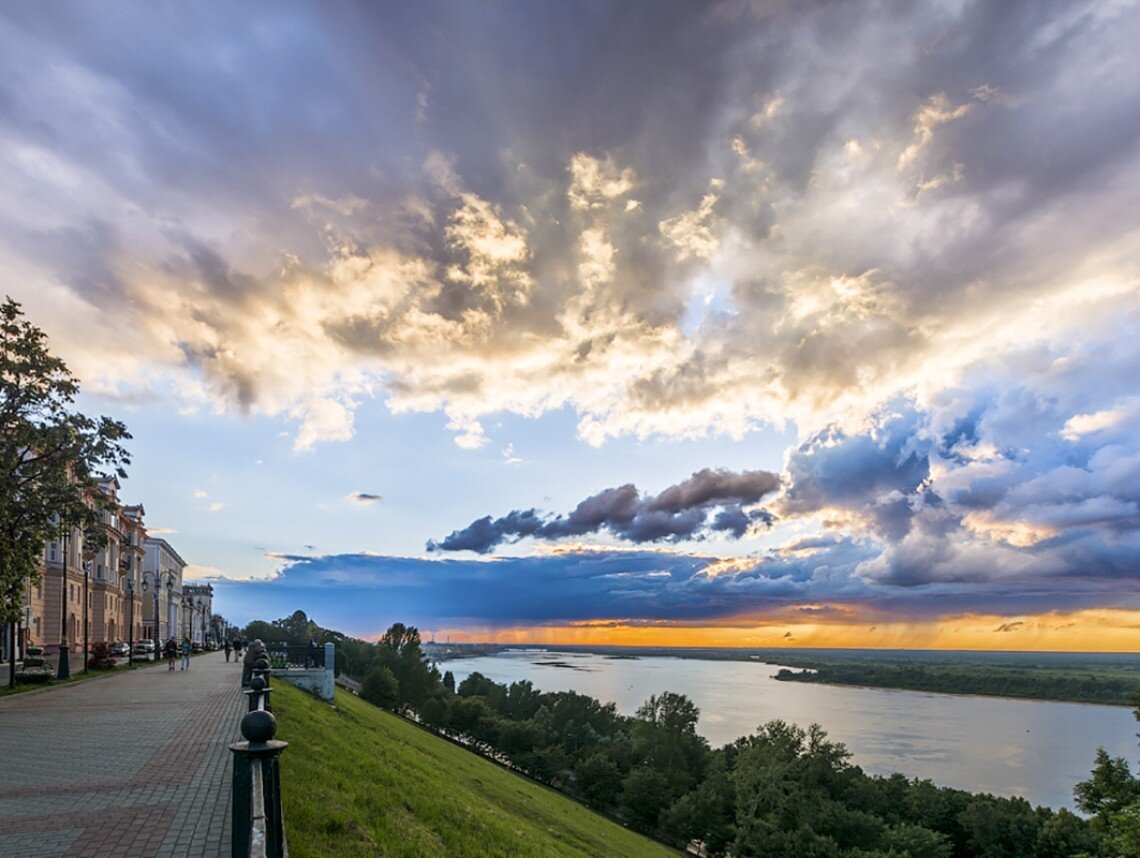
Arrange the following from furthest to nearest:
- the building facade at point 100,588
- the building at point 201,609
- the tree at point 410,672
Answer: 1. the building at point 201,609
2. the tree at point 410,672
3. the building facade at point 100,588

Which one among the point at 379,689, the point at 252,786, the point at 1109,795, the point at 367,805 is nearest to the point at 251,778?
the point at 252,786

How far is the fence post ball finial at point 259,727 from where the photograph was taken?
386 cm

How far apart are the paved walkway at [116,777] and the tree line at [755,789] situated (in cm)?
2320

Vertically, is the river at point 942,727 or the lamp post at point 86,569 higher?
the lamp post at point 86,569

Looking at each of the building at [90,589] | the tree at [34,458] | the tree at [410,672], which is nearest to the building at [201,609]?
the building at [90,589]

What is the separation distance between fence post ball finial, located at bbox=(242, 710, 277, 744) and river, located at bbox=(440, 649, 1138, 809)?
2701 inches

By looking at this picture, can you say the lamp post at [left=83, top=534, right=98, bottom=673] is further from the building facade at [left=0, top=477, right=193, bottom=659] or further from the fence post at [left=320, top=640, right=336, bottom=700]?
the fence post at [left=320, top=640, right=336, bottom=700]

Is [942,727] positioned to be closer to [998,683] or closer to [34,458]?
[998,683]

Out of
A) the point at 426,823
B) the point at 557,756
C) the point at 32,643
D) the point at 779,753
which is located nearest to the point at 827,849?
the point at 779,753

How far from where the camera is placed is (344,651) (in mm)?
88500

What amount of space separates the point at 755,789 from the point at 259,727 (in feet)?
150

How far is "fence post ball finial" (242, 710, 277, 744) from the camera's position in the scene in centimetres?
386

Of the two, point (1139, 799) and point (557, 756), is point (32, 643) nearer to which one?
point (557, 756)

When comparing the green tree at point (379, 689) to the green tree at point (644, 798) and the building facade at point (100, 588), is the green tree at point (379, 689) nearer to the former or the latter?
the building facade at point (100, 588)
